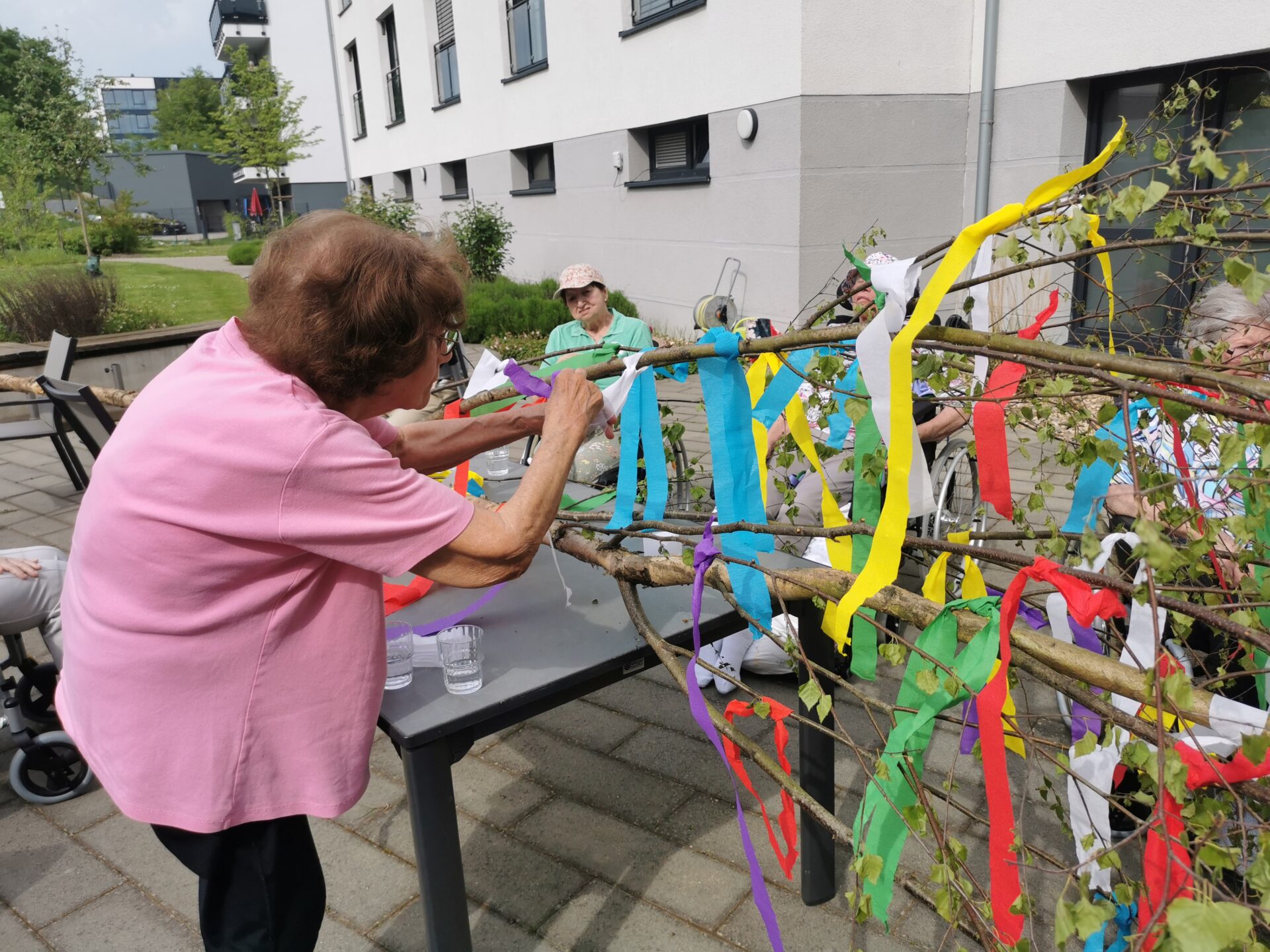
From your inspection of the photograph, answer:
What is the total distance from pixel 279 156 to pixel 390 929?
92.2ft

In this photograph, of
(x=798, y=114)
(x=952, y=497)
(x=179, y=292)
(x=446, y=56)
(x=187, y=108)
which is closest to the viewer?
(x=952, y=497)

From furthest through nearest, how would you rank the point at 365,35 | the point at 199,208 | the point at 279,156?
the point at 199,208, the point at 279,156, the point at 365,35

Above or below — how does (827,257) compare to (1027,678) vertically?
above

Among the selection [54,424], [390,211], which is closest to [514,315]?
[390,211]

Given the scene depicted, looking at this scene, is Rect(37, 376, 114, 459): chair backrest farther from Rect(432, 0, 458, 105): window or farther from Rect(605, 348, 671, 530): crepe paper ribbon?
Rect(432, 0, 458, 105): window

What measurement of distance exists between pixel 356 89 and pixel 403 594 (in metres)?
22.3

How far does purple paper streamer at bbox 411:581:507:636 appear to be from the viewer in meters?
2.01

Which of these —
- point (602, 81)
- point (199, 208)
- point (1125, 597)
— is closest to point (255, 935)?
point (1125, 597)

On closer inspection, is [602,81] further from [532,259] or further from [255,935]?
[255,935]

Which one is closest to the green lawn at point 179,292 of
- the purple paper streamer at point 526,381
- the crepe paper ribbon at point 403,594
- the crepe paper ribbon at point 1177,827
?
the crepe paper ribbon at point 403,594

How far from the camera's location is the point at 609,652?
73.4 inches

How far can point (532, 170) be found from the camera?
13.9 metres

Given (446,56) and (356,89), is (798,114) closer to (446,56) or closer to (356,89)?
(446,56)

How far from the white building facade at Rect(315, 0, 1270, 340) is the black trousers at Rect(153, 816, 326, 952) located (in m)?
3.75
